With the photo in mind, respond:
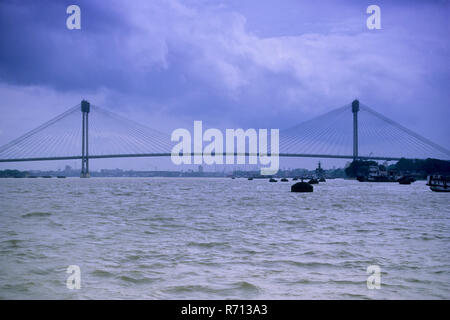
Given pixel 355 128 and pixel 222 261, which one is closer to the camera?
pixel 222 261

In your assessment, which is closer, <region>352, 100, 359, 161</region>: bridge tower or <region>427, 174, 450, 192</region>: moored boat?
<region>427, 174, 450, 192</region>: moored boat

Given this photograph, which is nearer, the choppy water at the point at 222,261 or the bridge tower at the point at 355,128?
the choppy water at the point at 222,261

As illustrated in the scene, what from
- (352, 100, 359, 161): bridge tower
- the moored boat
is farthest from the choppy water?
(352, 100, 359, 161): bridge tower

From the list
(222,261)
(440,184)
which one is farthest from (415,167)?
(222,261)

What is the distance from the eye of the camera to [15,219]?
16219 millimetres

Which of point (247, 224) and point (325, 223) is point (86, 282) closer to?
point (247, 224)

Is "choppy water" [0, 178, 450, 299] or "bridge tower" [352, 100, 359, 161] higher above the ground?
"bridge tower" [352, 100, 359, 161]

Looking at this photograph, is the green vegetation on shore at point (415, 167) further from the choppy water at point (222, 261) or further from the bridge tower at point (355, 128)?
the choppy water at point (222, 261)

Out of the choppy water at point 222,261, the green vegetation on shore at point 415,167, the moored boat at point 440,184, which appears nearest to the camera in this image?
the choppy water at point 222,261

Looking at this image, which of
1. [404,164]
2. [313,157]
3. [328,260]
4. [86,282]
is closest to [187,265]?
[86,282]

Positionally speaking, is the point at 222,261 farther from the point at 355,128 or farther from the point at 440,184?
the point at 355,128

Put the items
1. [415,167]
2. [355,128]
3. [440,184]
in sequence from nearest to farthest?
[440,184] < [355,128] < [415,167]

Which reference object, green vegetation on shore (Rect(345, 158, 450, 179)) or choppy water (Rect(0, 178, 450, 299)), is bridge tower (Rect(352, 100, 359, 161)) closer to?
green vegetation on shore (Rect(345, 158, 450, 179))

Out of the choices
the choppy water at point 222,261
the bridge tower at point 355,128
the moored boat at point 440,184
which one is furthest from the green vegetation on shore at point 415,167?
the choppy water at point 222,261
